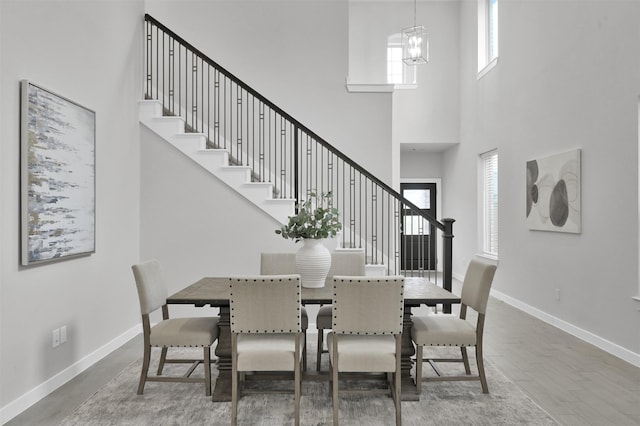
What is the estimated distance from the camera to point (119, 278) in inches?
180

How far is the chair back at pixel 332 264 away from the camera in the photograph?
13.6 ft

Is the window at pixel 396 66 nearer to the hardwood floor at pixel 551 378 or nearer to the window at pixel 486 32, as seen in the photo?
the window at pixel 486 32

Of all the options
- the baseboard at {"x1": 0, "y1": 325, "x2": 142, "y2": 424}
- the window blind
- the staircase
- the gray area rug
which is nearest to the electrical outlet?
the baseboard at {"x1": 0, "y1": 325, "x2": 142, "y2": 424}

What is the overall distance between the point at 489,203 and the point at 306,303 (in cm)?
553

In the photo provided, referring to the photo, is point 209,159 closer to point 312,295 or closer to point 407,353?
point 312,295

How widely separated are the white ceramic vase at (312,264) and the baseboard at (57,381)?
1.92 metres

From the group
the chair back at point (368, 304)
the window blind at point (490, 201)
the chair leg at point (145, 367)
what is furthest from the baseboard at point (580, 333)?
the chair leg at point (145, 367)

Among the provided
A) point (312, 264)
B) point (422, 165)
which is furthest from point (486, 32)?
point (312, 264)

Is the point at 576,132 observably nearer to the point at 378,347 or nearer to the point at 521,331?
the point at 521,331

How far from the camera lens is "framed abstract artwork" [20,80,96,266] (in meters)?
3.04

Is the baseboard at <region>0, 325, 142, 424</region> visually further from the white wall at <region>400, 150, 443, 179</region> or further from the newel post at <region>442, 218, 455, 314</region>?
the white wall at <region>400, 150, 443, 179</region>

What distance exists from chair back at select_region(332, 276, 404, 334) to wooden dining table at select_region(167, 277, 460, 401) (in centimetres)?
29

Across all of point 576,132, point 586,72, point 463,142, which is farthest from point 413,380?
point 463,142

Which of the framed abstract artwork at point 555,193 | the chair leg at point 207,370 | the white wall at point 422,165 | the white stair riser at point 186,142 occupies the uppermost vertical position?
the white wall at point 422,165
